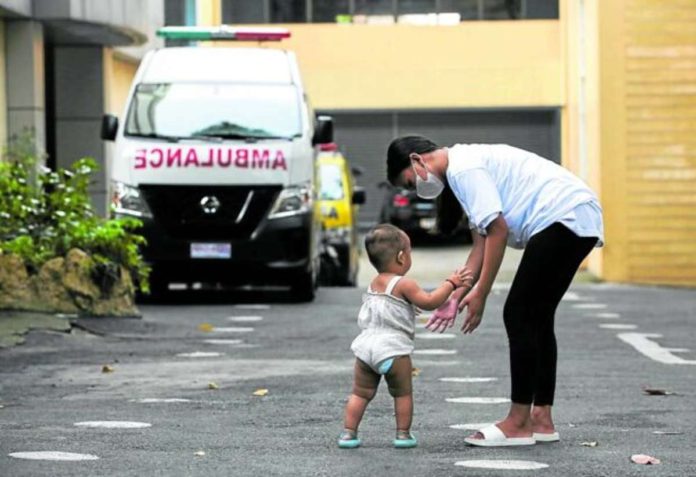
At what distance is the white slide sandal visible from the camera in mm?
8180

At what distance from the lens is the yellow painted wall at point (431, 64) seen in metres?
48.4

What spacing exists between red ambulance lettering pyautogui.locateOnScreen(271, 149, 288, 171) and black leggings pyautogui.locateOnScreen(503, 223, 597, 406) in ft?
35.6

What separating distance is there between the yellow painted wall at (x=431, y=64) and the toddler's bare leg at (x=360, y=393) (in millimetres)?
39847

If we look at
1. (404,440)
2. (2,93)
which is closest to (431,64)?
(2,93)

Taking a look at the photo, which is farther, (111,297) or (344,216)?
(344,216)

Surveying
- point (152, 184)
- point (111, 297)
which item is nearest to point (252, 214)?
point (152, 184)

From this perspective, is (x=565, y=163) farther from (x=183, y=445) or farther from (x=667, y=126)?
(x=183, y=445)

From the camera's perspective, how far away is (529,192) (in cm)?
833

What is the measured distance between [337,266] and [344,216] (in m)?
0.75

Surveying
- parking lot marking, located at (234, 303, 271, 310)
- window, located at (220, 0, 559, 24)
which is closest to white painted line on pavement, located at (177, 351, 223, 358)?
parking lot marking, located at (234, 303, 271, 310)

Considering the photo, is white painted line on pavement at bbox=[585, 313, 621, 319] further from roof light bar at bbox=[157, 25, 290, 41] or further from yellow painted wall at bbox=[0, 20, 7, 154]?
yellow painted wall at bbox=[0, 20, 7, 154]

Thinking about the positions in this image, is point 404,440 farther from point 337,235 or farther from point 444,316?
point 337,235

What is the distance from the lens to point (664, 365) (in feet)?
41.0

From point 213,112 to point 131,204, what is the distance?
49.7 inches
